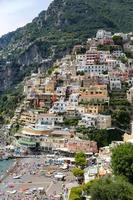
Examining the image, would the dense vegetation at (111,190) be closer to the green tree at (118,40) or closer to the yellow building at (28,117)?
the yellow building at (28,117)

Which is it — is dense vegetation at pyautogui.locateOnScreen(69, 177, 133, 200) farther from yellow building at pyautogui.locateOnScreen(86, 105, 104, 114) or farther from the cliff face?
the cliff face

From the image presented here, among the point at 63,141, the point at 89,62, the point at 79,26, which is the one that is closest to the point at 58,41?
the point at 79,26

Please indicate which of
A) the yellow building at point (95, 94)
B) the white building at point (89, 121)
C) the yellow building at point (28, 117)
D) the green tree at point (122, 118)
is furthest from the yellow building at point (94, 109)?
the yellow building at point (28, 117)

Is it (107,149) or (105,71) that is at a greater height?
(105,71)

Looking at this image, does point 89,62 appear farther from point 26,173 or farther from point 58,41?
point 58,41

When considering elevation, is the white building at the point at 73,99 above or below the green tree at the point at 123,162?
below

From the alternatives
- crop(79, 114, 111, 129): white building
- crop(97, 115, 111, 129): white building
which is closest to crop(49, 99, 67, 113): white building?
crop(79, 114, 111, 129): white building

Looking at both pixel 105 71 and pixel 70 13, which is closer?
pixel 105 71
